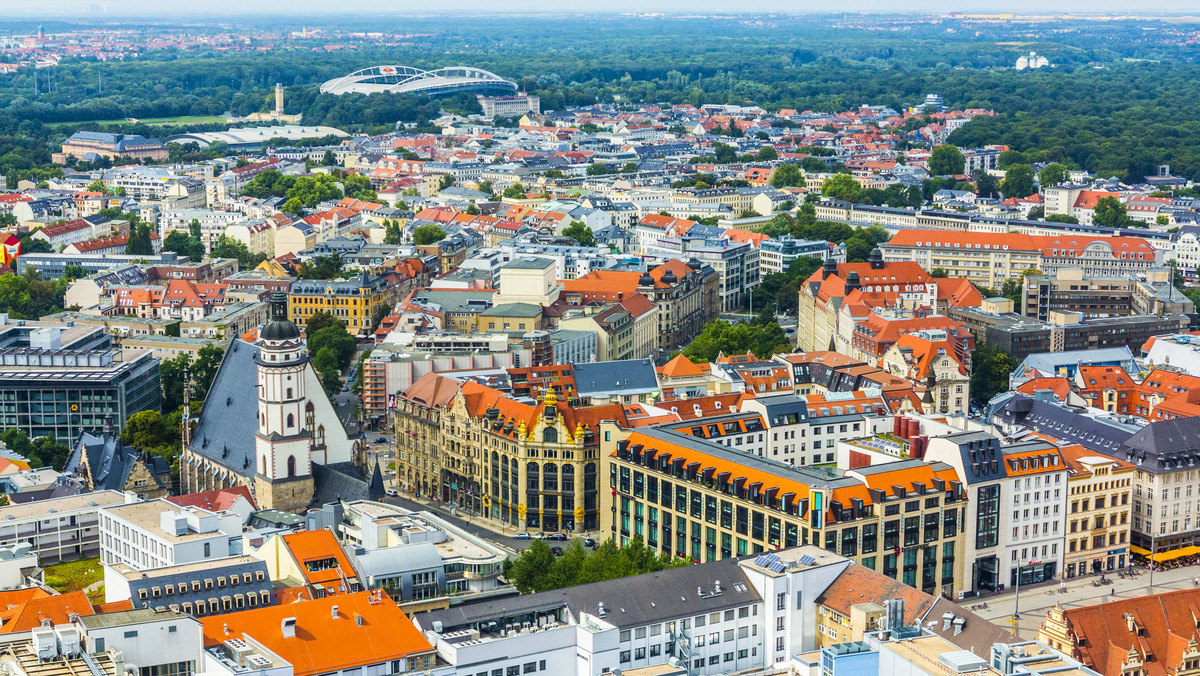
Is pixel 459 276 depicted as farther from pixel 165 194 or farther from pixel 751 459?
pixel 165 194

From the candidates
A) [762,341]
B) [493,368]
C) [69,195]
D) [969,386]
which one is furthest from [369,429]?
[69,195]

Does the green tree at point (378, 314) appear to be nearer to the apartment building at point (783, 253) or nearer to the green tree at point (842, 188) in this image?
the apartment building at point (783, 253)

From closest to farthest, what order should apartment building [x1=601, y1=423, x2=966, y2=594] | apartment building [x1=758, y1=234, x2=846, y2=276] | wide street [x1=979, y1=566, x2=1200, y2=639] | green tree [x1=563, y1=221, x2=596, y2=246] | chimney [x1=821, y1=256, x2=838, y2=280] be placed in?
1. apartment building [x1=601, y1=423, x2=966, y2=594]
2. wide street [x1=979, y1=566, x2=1200, y2=639]
3. chimney [x1=821, y1=256, x2=838, y2=280]
4. apartment building [x1=758, y1=234, x2=846, y2=276]
5. green tree [x1=563, y1=221, x2=596, y2=246]

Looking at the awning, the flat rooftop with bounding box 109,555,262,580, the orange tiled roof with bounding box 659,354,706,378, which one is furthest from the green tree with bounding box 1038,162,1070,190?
the flat rooftop with bounding box 109,555,262,580

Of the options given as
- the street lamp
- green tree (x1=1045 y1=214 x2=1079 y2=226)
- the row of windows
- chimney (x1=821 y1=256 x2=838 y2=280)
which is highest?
chimney (x1=821 y1=256 x2=838 y2=280)

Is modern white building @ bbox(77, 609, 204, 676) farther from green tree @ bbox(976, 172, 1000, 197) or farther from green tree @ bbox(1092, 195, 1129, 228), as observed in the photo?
green tree @ bbox(976, 172, 1000, 197)

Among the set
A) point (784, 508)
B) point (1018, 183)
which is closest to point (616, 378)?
point (784, 508)

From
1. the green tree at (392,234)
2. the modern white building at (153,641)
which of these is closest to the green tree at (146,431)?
the modern white building at (153,641)
